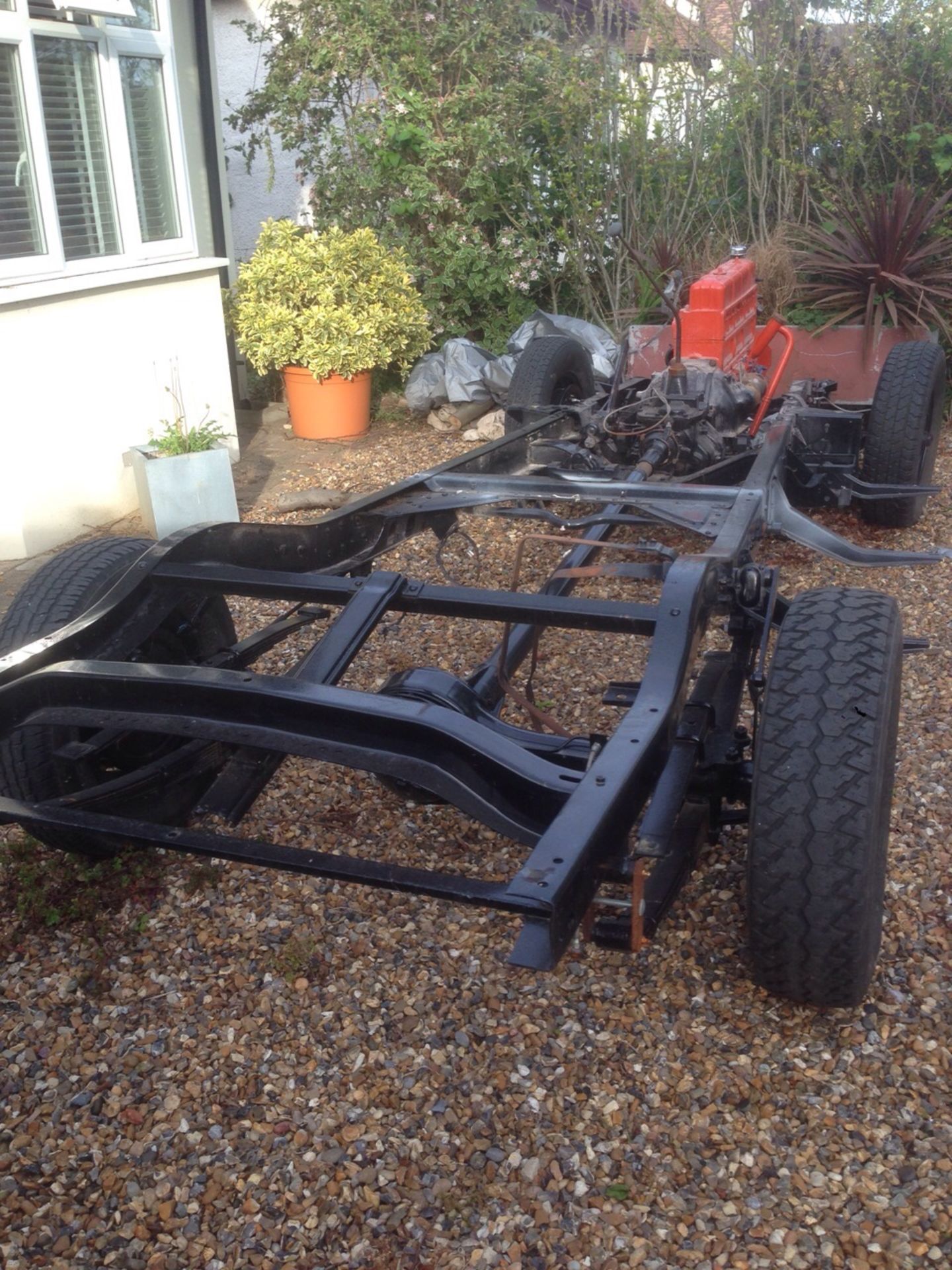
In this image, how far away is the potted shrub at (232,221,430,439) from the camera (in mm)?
6914

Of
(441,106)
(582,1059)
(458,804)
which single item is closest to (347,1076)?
(582,1059)

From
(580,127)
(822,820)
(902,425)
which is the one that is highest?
(580,127)

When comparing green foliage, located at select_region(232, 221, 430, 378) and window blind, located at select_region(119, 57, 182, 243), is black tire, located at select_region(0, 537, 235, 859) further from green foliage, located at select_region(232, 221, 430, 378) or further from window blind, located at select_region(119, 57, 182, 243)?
green foliage, located at select_region(232, 221, 430, 378)

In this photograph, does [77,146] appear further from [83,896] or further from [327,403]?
[83,896]

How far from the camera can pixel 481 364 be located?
7551 millimetres

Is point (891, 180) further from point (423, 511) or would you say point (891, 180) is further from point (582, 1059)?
point (582, 1059)

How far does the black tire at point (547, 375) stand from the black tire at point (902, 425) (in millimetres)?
1408

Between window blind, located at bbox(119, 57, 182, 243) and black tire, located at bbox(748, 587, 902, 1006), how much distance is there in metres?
5.28

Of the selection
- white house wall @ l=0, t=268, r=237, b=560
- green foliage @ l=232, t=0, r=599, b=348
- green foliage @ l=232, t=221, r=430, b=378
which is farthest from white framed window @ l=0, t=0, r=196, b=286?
green foliage @ l=232, t=0, r=599, b=348

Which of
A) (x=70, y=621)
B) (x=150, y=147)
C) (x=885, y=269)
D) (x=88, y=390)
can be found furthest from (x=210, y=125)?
(x=70, y=621)

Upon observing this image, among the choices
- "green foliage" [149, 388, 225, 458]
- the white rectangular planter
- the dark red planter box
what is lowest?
the white rectangular planter

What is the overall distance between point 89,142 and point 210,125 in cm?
115

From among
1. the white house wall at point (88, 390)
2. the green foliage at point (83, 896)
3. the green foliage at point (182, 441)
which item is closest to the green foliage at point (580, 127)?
the white house wall at point (88, 390)

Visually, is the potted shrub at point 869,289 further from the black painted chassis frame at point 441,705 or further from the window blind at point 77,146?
the window blind at point 77,146
